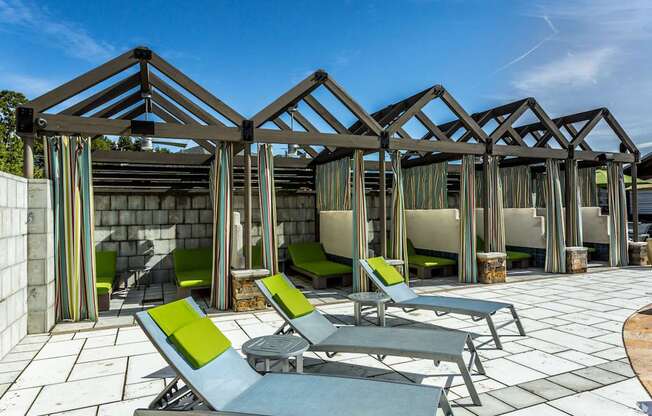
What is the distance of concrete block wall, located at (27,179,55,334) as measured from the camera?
5.55 metres

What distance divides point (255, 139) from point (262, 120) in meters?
0.34

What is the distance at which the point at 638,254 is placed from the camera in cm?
1148

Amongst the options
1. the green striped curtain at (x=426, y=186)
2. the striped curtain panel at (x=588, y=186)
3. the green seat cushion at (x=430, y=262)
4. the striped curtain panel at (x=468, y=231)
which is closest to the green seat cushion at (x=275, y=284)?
the striped curtain panel at (x=468, y=231)

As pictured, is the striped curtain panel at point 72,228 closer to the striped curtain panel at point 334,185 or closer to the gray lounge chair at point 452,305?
the gray lounge chair at point 452,305

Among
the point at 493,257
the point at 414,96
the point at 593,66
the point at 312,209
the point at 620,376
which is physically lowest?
the point at 620,376

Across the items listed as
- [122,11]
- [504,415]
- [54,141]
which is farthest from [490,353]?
[122,11]

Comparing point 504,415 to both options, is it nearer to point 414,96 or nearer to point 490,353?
point 490,353

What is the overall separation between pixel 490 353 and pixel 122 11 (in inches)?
497

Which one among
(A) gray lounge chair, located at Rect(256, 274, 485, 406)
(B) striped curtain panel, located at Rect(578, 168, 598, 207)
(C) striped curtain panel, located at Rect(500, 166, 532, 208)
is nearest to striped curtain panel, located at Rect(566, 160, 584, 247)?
(C) striped curtain panel, located at Rect(500, 166, 532, 208)

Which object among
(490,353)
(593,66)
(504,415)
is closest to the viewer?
(504,415)

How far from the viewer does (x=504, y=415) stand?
3094mm

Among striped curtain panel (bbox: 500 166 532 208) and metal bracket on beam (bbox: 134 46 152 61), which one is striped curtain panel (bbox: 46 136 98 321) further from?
striped curtain panel (bbox: 500 166 532 208)

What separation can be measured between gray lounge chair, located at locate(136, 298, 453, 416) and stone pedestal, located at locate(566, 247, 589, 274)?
8.89 m

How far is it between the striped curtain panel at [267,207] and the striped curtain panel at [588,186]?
1039 cm
